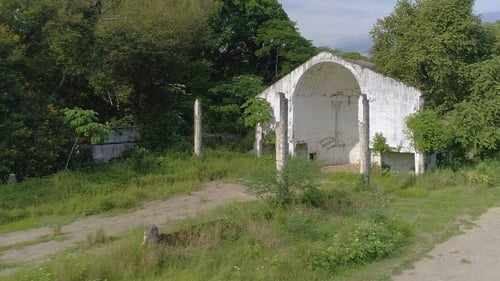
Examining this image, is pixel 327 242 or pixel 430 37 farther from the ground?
pixel 430 37

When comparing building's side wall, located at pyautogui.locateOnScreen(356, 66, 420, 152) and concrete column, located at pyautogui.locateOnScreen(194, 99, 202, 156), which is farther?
concrete column, located at pyautogui.locateOnScreen(194, 99, 202, 156)

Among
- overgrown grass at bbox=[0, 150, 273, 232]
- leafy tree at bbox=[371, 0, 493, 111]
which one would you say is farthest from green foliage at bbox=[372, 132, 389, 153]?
overgrown grass at bbox=[0, 150, 273, 232]

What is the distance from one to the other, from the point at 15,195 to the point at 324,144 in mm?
13020

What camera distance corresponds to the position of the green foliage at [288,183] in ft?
35.6

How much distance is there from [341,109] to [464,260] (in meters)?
13.8

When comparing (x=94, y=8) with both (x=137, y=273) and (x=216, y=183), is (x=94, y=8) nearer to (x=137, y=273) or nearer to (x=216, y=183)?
(x=216, y=183)

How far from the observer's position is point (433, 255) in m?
8.49

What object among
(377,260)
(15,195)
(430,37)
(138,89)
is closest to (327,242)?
(377,260)

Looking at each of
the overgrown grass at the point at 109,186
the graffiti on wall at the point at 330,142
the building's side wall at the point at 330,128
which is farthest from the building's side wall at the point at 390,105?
the overgrown grass at the point at 109,186

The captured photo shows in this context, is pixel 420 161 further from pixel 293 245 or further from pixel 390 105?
pixel 293 245

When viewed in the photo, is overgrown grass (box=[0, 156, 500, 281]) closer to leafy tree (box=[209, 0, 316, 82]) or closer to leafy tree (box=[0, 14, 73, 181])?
leafy tree (box=[0, 14, 73, 181])

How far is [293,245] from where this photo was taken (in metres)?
8.33

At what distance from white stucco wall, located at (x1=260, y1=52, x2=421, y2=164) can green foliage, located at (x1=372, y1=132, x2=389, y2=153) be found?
0.50 ft

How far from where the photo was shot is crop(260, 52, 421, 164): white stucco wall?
1711 cm
